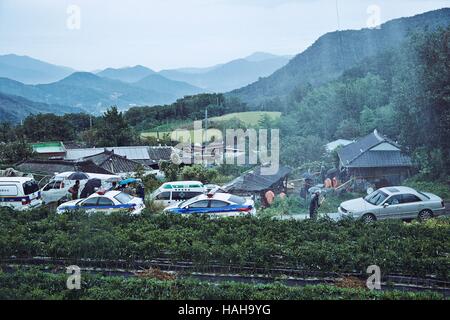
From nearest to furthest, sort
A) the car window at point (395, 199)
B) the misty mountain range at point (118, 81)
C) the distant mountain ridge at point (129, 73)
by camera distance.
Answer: the car window at point (395, 199) < the misty mountain range at point (118, 81) < the distant mountain ridge at point (129, 73)

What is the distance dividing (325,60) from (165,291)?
45.3m

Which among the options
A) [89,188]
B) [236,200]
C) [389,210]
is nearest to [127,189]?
[89,188]

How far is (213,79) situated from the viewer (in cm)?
3825

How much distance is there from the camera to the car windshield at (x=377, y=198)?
43.1 feet

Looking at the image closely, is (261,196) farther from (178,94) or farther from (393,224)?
(178,94)

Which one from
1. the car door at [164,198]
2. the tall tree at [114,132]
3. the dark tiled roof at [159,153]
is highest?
the tall tree at [114,132]

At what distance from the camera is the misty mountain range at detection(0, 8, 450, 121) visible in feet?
127

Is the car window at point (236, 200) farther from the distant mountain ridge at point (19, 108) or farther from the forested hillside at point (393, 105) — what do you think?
the distant mountain ridge at point (19, 108)

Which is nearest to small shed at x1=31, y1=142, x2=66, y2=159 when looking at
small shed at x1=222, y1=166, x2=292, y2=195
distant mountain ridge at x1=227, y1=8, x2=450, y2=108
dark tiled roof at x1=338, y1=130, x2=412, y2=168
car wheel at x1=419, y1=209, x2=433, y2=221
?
Answer: small shed at x1=222, y1=166, x2=292, y2=195

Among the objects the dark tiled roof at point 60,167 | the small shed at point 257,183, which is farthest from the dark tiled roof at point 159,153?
the small shed at point 257,183

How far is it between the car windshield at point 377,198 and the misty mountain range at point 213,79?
2481 centimetres

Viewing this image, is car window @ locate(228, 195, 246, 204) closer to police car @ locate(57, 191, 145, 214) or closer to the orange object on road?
police car @ locate(57, 191, 145, 214)

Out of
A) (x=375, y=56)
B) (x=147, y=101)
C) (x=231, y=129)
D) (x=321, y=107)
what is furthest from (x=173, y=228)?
(x=375, y=56)

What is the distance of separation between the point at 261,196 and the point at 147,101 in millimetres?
30815
